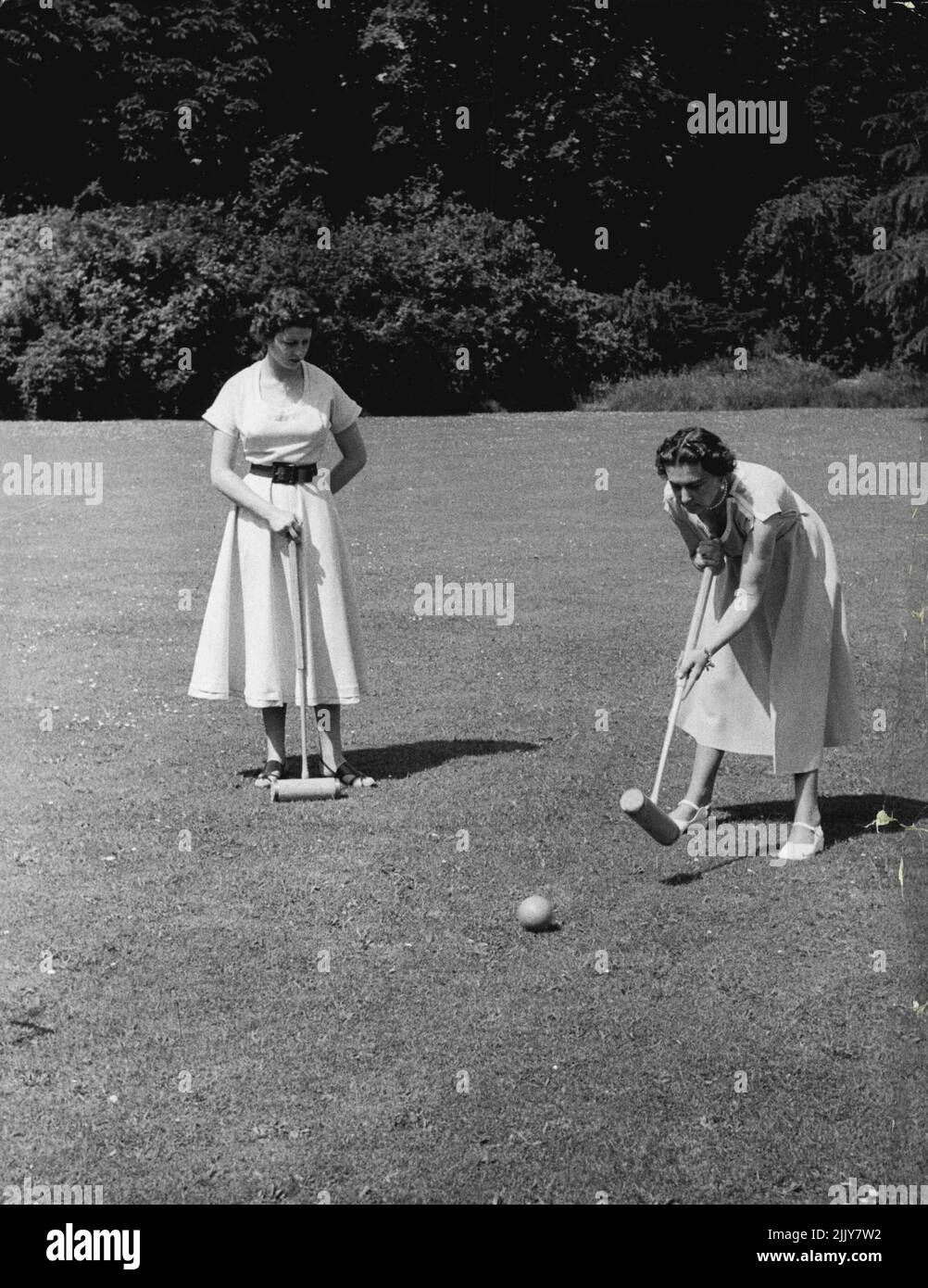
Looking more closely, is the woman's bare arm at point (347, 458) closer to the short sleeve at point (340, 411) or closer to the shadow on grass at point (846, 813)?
the short sleeve at point (340, 411)

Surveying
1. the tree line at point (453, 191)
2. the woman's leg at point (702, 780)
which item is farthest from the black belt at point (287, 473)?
the tree line at point (453, 191)

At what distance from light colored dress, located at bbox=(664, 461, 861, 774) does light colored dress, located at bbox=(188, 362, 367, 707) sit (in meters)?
1.87

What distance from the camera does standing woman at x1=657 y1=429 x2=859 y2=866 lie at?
7059 mm

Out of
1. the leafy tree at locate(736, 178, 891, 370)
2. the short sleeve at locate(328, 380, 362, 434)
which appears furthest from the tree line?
the short sleeve at locate(328, 380, 362, 434)

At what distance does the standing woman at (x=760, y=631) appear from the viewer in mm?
7059

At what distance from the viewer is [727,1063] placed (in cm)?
543

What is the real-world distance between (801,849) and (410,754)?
8.73 ft

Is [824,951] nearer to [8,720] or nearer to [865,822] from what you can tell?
[865,822]

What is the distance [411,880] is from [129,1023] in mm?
1777

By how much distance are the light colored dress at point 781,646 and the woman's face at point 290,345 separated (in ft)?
6.31

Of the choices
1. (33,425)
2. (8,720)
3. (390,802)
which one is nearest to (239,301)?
(33,425)

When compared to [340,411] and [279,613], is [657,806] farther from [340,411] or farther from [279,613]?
[340,411]

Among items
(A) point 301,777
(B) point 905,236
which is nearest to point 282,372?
(A) point 301,777

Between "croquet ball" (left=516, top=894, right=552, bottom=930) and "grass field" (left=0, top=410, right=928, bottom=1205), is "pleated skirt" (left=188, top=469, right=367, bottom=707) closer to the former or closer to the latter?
"grass field" (left=0, top=410, right=928, bottom=1205)
